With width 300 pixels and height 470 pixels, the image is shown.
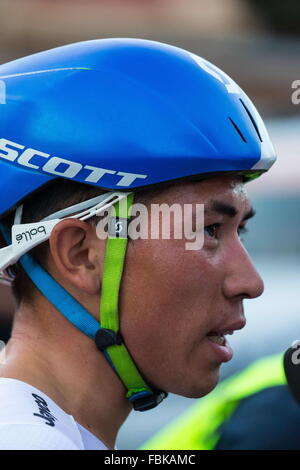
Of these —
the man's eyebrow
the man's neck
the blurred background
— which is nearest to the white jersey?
the man's neck

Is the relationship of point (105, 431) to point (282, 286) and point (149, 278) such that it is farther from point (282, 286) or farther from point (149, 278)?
point (282, 286)

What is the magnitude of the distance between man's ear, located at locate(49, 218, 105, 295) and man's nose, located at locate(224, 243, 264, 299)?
16.9 inches

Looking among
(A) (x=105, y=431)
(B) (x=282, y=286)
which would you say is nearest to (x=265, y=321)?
(B) (x=282, y=286)

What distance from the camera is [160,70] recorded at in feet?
10.0

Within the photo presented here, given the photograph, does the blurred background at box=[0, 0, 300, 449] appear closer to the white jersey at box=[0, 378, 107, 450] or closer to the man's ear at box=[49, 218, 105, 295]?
the man's ear at box=[49, 218, 105, 295]

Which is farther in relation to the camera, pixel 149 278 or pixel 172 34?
pixel 172 34

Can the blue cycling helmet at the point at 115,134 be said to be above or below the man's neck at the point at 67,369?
above

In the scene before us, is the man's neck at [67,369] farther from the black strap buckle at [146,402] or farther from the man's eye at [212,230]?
the man's eye at [212,230]

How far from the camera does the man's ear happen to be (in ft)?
9.78

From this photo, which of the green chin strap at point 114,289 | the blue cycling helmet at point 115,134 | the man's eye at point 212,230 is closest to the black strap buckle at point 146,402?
the blue cycling helmet at point 115,134

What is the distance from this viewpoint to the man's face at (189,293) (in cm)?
296

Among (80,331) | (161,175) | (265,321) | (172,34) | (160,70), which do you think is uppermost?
(172,34)

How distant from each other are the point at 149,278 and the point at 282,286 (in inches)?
226

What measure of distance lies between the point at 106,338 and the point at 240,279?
0.49 metres
